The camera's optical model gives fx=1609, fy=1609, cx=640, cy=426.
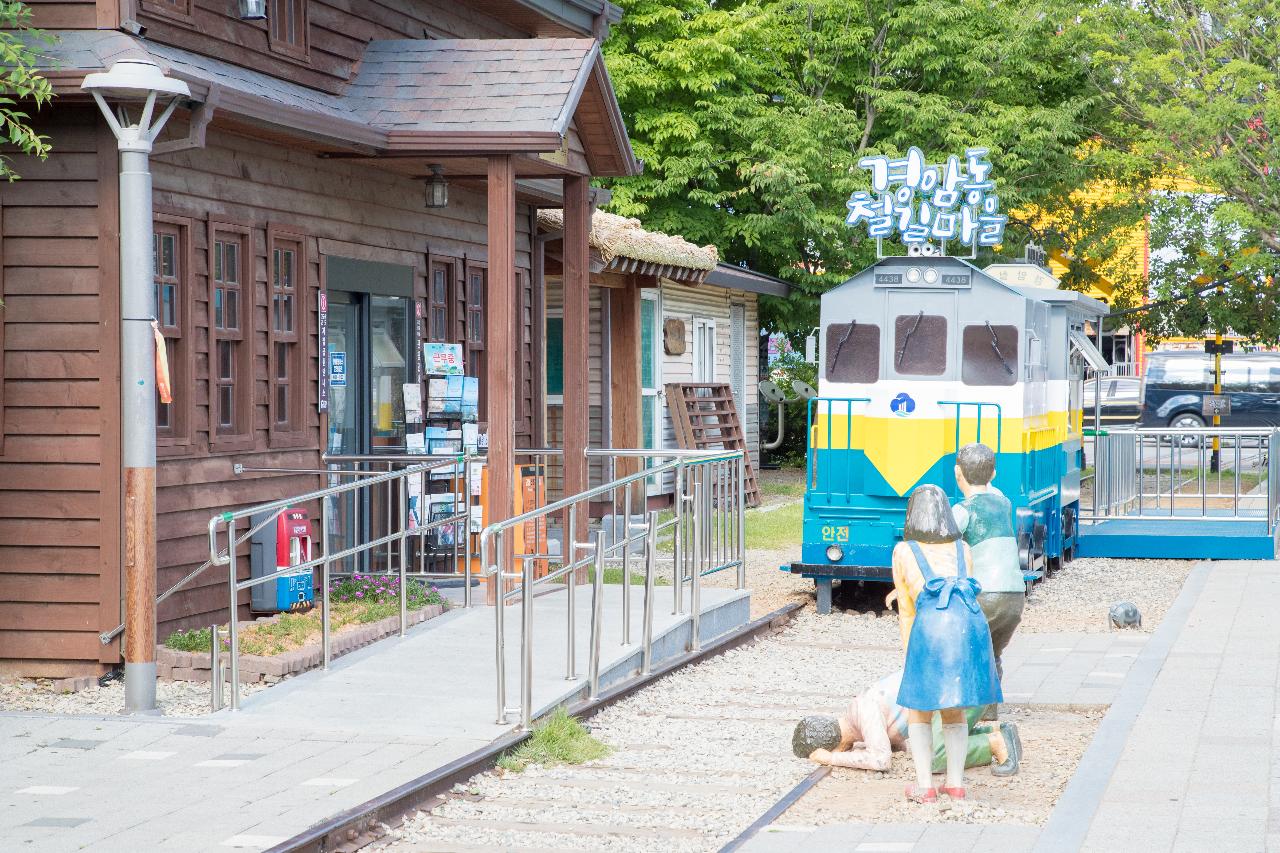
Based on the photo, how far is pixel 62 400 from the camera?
900 centimetres

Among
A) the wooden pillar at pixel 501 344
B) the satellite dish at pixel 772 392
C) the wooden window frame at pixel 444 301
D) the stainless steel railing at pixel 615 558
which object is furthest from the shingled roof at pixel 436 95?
the satellite dish at pixel 772 392

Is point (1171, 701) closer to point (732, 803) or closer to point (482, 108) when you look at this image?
point (732, 803)

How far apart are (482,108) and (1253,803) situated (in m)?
6.63

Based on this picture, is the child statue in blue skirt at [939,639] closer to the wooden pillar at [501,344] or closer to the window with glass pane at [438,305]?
the wooden pillar at [501,344]

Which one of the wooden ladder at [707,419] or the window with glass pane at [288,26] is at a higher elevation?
the window with glass pane at [288,26]

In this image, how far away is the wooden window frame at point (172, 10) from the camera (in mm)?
9266

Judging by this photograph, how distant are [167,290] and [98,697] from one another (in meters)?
2.44

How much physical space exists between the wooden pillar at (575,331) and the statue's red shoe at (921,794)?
5.45 meters

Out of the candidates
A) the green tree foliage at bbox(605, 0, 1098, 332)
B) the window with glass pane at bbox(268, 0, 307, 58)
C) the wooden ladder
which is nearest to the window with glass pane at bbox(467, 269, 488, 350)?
the window with glass pane at bbox(268, 0, 307, 58)

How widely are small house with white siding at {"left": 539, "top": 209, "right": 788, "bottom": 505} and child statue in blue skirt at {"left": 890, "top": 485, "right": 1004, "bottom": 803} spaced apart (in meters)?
9.24

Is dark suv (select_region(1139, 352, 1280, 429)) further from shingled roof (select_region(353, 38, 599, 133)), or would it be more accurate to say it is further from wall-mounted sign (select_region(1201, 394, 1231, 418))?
shingled roof (select_region(353, 38, 599, 133))

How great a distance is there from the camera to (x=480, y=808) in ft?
22.5

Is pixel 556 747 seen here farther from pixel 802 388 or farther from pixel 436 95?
pixel 802 388

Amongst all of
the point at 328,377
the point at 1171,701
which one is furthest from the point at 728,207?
the point at 1171,701
